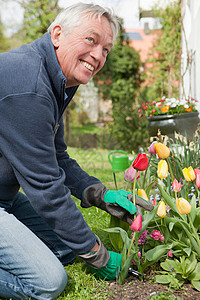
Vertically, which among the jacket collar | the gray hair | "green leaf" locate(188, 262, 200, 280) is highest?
the gray hair

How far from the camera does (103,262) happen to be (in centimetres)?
148

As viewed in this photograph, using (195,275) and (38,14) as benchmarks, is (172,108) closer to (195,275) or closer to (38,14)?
(195,275)

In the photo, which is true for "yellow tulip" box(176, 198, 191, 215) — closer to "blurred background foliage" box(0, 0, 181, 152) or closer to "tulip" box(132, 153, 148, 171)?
"tulip" box(132, 153, 148, 171)

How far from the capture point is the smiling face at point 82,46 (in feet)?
4.71

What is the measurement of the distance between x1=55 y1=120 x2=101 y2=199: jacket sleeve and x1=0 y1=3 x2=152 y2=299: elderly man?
1.01 feet

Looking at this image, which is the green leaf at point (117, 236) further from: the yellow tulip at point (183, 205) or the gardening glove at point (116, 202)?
the yellow tulip at point (183, 205)

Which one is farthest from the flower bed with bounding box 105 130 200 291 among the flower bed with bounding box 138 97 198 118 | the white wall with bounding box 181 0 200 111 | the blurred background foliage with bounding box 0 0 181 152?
the blurred background foliage with bounding box 0 0 181 152

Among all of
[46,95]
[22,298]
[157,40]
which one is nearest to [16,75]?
[46,95]

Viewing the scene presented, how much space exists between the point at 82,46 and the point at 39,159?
54cm

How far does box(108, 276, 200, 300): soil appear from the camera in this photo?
1414 mm

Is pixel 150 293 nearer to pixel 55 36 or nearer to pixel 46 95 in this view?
pixel 46 95

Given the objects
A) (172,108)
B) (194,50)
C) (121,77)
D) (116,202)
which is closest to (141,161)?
(116,202)

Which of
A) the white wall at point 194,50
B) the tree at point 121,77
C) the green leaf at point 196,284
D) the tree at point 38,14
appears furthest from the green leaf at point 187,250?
the tree at point 121,77

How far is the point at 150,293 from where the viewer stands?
1.44 metres
